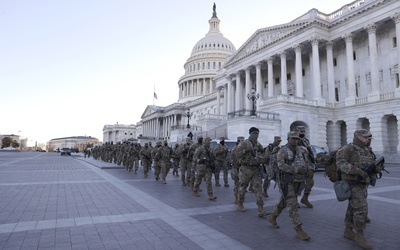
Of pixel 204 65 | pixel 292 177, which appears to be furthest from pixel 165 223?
pixel 204 65

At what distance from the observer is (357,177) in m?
4.67

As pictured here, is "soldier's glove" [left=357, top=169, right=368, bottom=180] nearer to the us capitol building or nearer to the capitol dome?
the us capitol building

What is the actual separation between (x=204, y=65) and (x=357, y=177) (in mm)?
96883

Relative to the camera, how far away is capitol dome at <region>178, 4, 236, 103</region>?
96188 millimetres

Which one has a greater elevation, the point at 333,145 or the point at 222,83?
the point at 222,83

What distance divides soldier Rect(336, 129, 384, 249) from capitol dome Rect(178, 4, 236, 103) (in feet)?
292

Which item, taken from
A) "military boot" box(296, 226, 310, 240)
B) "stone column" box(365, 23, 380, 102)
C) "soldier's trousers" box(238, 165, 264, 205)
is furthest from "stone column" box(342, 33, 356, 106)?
"military boot" box(296, 226, 310, 240)

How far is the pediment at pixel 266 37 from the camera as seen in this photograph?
120 ft

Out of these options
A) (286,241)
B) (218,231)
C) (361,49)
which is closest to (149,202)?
(218,231)

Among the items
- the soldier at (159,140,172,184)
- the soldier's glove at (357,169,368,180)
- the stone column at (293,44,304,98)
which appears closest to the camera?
the soldier's glove at (357,169,368,180)

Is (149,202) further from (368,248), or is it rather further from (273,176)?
(368,248)

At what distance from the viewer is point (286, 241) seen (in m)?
4.87

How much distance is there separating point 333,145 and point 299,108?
6925mm

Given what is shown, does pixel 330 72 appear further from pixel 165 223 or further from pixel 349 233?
pixel 165 223
